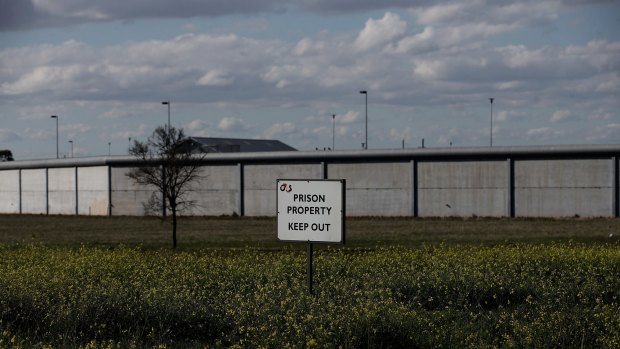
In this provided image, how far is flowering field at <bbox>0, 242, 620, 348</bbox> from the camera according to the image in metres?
10.9

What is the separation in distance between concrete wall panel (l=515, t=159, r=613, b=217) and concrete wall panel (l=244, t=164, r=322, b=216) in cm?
1375

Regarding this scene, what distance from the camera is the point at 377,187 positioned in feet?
197

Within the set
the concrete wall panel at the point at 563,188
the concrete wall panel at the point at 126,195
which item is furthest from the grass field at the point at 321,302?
the concrete wall panel at the point at 126,195

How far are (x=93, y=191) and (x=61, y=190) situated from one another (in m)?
5.02

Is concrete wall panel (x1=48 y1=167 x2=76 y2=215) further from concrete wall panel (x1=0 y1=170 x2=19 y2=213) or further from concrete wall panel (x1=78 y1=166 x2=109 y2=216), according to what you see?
concrete wall panel (x1=0 y1=170 x2=19 y2=213)

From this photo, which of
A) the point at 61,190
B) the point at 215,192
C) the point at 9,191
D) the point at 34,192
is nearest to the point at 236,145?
the point at 215,192

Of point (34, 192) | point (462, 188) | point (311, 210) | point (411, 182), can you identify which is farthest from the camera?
point (34, 192)

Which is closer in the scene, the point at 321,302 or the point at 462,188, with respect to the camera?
the point at 321,302

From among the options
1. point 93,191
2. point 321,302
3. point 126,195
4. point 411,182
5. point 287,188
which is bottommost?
point 321,302

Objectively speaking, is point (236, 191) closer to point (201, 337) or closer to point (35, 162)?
point (35, 162)

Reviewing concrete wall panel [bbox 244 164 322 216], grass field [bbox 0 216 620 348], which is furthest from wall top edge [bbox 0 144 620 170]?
grass field [bbox 0 216 620 348]

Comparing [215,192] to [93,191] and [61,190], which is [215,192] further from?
[61,190]

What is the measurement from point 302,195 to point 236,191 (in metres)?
51.2

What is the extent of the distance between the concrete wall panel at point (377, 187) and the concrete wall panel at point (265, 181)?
1.79 metres
